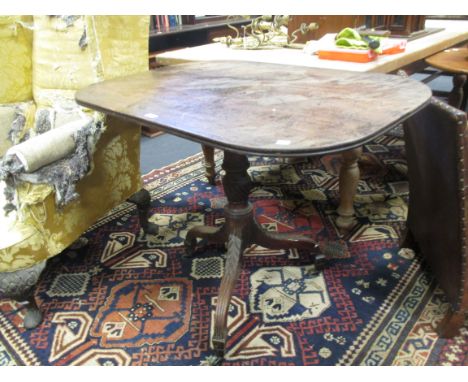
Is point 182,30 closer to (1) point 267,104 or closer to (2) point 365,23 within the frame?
(2) point 365,23

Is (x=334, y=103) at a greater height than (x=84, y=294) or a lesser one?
greater

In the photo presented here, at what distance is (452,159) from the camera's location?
997 mm

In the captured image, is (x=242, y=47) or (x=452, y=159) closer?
(x=452, y=159)

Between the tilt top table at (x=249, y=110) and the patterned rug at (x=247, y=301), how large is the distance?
0.43ft

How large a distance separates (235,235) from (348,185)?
0.56m

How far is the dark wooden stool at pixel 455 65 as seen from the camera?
1.83 metres

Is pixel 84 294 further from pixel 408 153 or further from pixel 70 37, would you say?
pixel 408 153

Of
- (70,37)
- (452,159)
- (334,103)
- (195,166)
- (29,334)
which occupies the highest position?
(70,37)

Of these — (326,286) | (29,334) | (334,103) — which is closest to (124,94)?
(334,103)

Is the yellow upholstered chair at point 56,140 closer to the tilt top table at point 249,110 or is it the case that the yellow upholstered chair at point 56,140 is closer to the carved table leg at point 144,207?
the carved table leg at point 144,207

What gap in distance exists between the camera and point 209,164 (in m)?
2.15

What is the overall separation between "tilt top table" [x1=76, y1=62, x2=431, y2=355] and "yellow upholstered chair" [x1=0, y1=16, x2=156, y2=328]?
14cm

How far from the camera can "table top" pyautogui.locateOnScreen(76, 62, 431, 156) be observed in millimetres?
799

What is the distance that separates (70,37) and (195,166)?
3.89ft
